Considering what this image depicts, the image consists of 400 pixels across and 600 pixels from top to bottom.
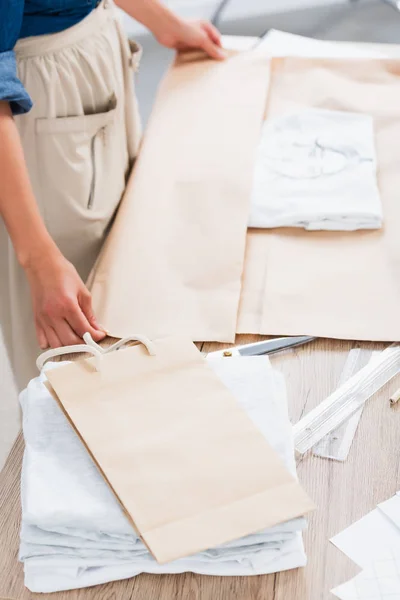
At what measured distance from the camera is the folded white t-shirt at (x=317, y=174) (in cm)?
109

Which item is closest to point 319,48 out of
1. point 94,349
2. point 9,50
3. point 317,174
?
point 317,174

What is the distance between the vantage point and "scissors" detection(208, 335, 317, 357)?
899 mm

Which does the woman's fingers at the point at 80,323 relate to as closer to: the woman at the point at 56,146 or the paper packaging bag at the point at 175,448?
the woman at the point at 56,146

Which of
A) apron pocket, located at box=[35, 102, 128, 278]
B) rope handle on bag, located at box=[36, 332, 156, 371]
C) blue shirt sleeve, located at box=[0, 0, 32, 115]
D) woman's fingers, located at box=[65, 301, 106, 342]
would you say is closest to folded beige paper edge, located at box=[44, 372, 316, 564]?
rope handle on bag, located at box=[36, 332, 156, 371]

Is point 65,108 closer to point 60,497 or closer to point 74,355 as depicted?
point 74,355

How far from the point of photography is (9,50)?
104 centimetres

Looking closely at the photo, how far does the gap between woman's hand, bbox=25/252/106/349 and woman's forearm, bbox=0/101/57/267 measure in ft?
0.06

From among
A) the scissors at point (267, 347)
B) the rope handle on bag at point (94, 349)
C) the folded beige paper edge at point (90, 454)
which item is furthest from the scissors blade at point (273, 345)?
the folded beige paper edge at point (90, 454)

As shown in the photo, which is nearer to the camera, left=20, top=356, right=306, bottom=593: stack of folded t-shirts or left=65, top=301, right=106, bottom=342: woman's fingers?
left=20, top=356, right=306, bottom=593: stack of folded t-shirts

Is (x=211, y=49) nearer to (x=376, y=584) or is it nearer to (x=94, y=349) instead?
(x=94, y=349)

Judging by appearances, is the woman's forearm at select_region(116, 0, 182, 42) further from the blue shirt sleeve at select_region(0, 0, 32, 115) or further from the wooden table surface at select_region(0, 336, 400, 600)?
the wooden table surface at select_region(0, 336, 400, 600)

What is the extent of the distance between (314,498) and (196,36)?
40.4 inches

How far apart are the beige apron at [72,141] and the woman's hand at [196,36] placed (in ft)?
0.47

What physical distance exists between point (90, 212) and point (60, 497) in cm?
67
